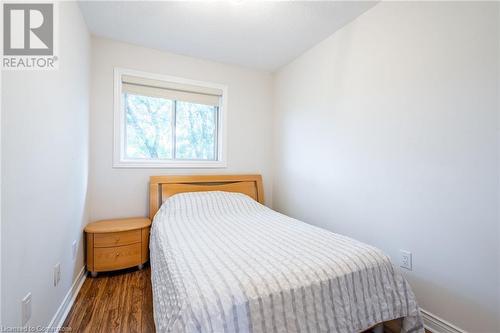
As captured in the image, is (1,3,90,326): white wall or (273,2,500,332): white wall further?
(273,2,500,332): white wall

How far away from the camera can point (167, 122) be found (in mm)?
2742

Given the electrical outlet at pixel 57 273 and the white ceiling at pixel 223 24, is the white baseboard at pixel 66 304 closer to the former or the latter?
the electrical outlet at pixel 57 273

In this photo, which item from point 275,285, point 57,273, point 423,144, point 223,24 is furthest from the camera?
point 223,24

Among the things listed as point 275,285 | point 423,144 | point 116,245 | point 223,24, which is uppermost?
point 223,24

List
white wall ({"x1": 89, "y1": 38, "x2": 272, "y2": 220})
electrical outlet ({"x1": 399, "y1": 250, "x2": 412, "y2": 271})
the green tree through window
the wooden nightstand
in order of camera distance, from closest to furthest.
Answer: electrical outlet ({"x1": 399, "y1": 250, "x2": 412, "y2": 271}), the wooden nightstand, white wall ({"x1": 89, "y1": 38, "x2": 272, "y2": 220}), the green tree through window

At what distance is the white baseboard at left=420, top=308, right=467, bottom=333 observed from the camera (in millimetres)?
1371

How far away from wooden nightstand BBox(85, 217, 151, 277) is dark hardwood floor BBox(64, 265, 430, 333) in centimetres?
12

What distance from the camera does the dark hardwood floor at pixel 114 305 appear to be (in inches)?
56.8

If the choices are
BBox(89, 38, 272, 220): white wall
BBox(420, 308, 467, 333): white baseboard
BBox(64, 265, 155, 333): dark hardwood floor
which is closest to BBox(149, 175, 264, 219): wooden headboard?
BBox(89, 38, 272, 220): white wall

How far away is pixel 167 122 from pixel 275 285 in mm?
2356

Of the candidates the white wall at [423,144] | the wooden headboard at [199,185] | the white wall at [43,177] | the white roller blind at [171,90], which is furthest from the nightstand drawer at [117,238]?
the white wall at [423,144]

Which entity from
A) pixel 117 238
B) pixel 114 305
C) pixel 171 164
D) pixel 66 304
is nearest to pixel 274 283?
pixel 114 305

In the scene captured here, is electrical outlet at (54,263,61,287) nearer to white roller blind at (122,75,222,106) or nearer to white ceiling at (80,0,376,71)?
white roller blind at (122,75,222,106)

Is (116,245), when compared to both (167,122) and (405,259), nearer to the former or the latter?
(167,122)
